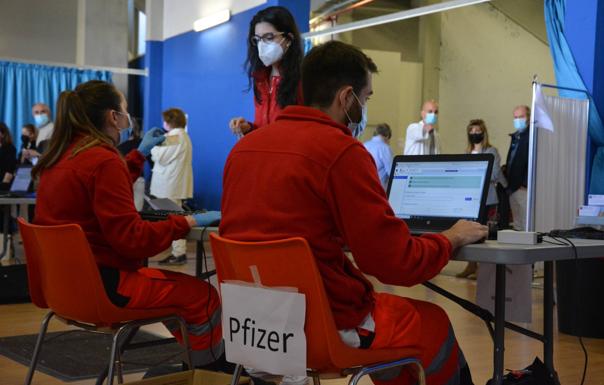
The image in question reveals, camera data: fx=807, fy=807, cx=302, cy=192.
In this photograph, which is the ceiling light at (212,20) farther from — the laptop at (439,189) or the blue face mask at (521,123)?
the laptop at (439,189)

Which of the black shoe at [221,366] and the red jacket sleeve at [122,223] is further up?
the red jacket sleeve at [122,223]

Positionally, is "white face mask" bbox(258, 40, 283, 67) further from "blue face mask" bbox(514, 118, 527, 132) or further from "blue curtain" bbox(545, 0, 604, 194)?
"blue face mask" bbox(514, 118, 527, 132)

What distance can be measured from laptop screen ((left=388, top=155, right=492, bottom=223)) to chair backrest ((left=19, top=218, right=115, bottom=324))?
2.86 ft

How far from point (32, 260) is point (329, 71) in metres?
1.13

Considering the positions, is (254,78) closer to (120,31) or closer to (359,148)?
(359,148)

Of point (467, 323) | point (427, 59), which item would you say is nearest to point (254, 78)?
point (467, 323)

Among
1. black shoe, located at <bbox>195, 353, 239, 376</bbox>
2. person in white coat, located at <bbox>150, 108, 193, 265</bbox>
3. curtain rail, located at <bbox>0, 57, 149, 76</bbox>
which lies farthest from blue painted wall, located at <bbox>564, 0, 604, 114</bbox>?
curtain rail, located at <bbox>0, 57, 149, 76</bbox>

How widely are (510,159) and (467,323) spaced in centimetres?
240

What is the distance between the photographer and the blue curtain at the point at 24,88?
10.3 meters

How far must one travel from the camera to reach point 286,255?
5.05 feet

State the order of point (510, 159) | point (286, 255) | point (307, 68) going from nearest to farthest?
point (286, 255), point (307, 68), point (510, 159)

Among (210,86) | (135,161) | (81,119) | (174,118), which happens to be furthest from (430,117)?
(81,119)

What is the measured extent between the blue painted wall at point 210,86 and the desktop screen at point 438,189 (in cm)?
566

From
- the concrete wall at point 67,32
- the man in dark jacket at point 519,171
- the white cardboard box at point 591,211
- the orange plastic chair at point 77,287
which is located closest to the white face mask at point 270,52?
the orange plastic chair at point 77,287
